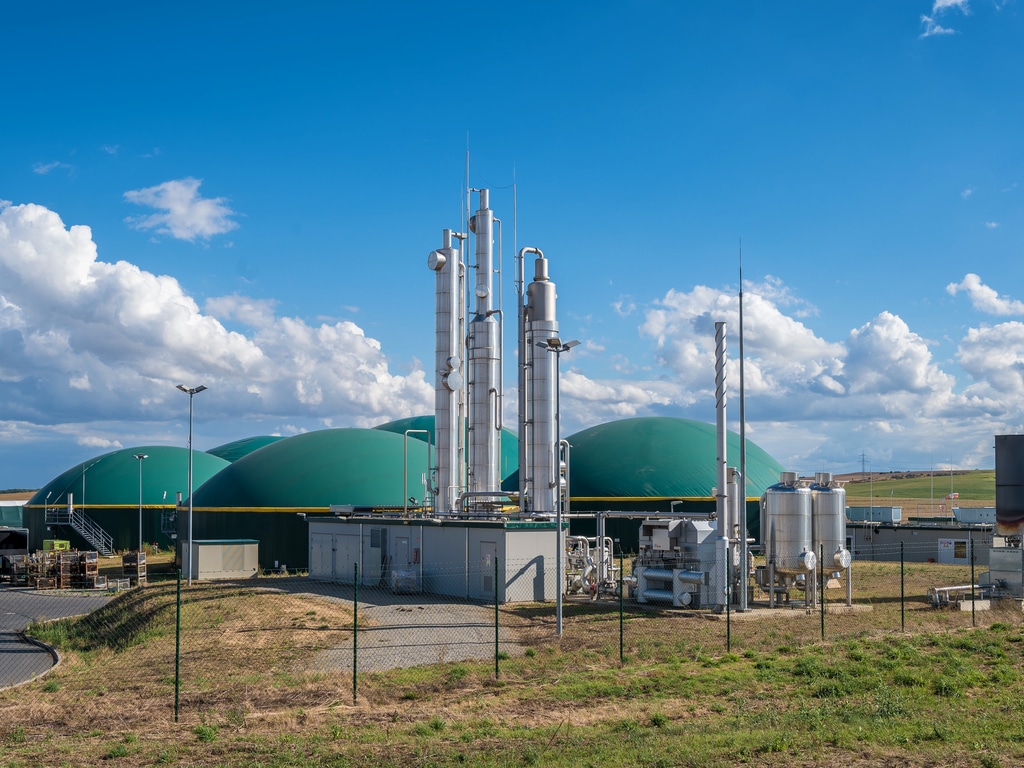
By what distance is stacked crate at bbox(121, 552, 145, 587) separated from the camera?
52781 mm

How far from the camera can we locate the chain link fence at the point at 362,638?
59.9ft

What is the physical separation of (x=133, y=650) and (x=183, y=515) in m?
39.3

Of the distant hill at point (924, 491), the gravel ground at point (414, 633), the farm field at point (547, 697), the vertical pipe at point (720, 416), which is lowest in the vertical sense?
the distant hill at point (924, 491)

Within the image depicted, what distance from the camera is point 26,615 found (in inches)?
1540

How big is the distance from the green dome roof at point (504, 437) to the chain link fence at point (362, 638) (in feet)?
79.3

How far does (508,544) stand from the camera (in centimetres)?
3319

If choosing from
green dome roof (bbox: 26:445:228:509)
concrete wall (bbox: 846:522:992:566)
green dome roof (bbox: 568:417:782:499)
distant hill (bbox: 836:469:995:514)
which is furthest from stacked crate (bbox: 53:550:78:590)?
distant hill (bbox: 836:469:995:514)

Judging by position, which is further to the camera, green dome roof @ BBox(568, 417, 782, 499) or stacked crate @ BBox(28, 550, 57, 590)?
green dome roof @ BBox(568, 417, 782, 499)

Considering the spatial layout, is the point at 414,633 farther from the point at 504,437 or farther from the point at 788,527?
the point at 504,437

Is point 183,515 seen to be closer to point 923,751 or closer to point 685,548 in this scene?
point 685,548

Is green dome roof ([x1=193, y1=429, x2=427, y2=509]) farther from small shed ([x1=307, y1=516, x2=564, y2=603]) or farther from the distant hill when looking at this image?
the distant hill

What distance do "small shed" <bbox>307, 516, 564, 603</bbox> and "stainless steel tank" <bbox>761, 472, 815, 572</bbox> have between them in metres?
7.26

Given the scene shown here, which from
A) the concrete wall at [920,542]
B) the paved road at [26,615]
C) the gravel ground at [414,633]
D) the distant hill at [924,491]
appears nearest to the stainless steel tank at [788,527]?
the gravel ground at [414,633]

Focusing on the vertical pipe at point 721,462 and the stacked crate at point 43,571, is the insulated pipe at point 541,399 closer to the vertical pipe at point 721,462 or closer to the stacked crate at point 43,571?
the vertical pipe at point 721,462
